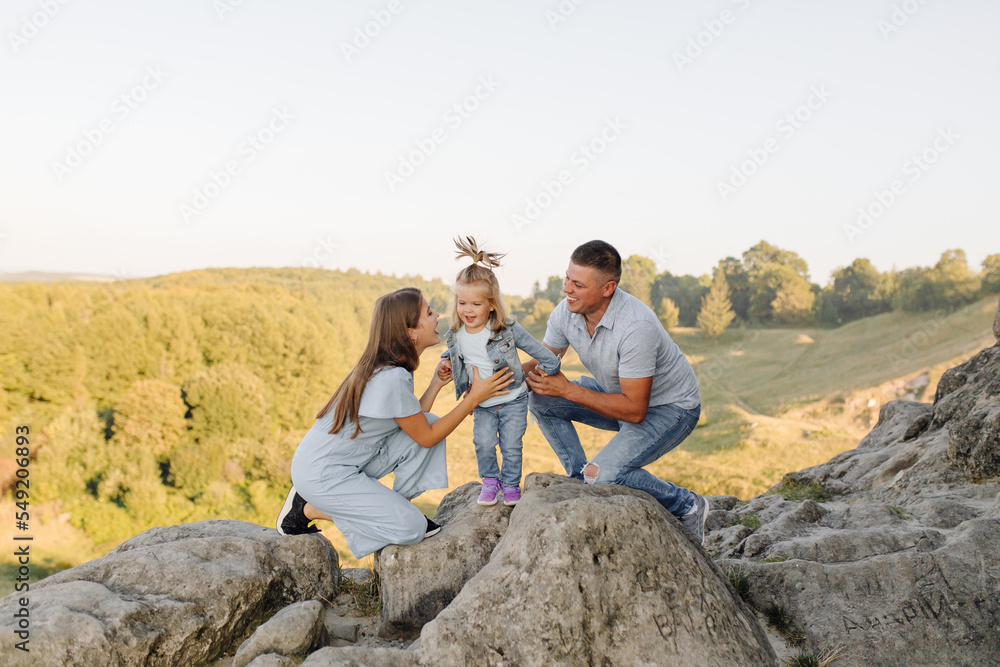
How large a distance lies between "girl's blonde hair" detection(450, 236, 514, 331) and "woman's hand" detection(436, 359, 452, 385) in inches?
19.7

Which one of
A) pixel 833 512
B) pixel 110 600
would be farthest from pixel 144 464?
pixel 833 512

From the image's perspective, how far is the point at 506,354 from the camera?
4.80 meters

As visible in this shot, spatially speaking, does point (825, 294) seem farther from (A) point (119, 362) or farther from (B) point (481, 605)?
(B) point (481, 605)

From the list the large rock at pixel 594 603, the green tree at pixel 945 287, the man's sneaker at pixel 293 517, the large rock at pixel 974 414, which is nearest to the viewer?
the large rock at pixel 594 603

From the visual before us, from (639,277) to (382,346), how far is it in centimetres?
6621

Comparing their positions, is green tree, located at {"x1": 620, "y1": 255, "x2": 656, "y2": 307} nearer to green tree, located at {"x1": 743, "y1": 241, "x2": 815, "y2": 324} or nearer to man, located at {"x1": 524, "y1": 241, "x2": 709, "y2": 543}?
green tree, located at {"x1": 743, "y1": 241, "x2": 815, "y2": 324}

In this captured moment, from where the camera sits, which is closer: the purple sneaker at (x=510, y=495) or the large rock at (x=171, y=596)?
the large rock at (x=171, y=596)

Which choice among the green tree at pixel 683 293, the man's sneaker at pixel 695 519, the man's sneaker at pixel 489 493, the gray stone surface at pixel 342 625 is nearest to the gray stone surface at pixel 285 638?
the gray stone surface at pixel 342 625

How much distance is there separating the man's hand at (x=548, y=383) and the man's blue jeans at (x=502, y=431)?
0.19m

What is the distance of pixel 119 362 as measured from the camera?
2553cm

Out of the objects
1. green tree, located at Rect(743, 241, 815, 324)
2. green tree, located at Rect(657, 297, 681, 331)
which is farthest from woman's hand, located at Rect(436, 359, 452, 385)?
→ green tree, located at Rect(743, 241, 815, 324)

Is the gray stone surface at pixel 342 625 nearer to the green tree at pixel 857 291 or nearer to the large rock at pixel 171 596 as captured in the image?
the large rock at pixel 171 596

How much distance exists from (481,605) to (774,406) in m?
41.1

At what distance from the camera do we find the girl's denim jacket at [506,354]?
479cm
